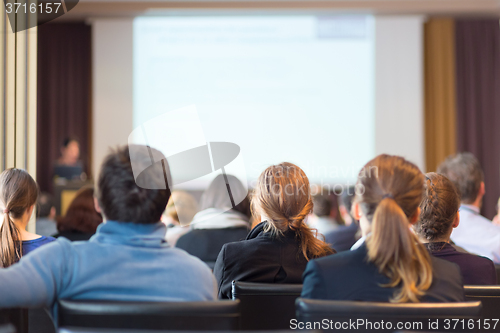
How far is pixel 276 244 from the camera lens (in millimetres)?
1478

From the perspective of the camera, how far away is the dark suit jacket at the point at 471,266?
1.43 metres

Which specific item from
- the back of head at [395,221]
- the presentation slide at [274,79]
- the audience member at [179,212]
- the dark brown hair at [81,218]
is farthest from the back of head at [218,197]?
the presentation slide at [274,79]

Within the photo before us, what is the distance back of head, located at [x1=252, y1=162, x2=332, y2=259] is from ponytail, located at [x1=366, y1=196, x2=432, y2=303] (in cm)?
43

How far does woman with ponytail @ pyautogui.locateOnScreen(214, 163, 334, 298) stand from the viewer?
4.75 ft

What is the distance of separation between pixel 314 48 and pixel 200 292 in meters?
5.44

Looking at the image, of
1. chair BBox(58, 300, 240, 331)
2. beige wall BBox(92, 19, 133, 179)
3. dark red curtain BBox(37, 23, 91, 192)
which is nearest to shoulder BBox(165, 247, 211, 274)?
chair BBox(58, 300, 240, 331)

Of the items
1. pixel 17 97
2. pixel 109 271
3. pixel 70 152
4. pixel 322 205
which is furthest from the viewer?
pixel 70 152

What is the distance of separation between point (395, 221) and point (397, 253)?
7 centimetres

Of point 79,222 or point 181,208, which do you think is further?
point 181,208

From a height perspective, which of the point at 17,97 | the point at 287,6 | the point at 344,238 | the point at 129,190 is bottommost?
the point at 344,238

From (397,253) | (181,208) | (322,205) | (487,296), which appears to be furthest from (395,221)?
(322,205)

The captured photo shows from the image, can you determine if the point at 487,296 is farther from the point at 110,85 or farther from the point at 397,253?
the point at 110,85

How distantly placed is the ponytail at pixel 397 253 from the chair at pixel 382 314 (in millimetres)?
109

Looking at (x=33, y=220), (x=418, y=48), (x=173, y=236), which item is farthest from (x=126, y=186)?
(x=418, y=48)
